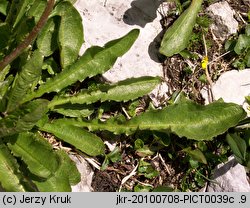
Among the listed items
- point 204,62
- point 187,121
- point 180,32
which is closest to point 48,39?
point 180,32

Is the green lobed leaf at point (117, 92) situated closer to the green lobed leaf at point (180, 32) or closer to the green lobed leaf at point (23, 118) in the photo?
the green lobed leaf at point (180, 32)

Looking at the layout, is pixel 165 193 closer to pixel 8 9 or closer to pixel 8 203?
pixel 8 203

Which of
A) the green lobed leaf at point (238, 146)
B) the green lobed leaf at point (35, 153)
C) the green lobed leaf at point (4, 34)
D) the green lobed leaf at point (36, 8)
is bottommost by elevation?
the green lobed leaf at point (238, 146)

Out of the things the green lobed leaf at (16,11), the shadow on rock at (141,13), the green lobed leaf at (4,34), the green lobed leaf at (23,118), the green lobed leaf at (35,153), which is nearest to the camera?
the green lobed leaf at (23,118)

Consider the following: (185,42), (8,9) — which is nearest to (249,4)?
Result: (185,42)

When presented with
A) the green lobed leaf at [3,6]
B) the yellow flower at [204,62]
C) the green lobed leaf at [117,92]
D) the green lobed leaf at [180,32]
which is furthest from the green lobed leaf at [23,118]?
the yellow flower at [204,62]

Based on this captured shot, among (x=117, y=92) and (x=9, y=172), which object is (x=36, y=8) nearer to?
(x=117, y=92)
